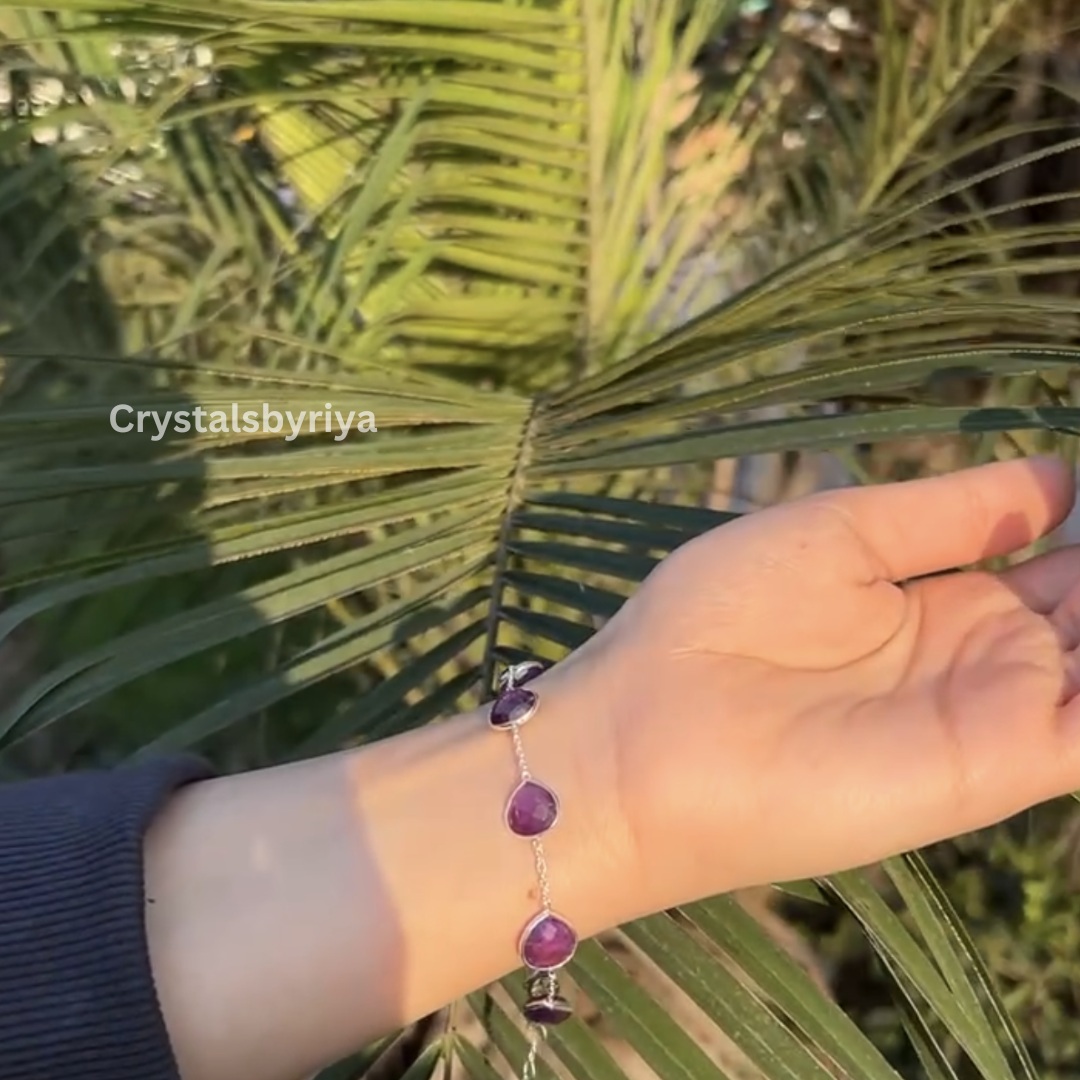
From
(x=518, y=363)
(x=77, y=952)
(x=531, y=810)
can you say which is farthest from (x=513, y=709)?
(x=518, y=363)

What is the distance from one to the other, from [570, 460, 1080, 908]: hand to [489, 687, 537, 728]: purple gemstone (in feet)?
0.10

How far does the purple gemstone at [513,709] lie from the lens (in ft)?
1.65

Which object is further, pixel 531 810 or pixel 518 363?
pixel 518 363

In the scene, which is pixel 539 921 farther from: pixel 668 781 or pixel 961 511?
pixel 961 511

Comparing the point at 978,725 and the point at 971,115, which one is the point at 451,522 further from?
the point at 971,115

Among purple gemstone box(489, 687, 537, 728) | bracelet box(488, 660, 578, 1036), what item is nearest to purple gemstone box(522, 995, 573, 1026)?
bracelet box(488, 660, 578, 1036)

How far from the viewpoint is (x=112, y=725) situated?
0.85m

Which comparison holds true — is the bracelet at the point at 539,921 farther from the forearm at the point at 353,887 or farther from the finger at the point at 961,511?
the finger at the point at 961,511

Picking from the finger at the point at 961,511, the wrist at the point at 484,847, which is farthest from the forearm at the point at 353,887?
the finger at the point at 961,511

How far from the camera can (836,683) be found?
0.50 metres

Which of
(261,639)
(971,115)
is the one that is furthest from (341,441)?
(971,115)

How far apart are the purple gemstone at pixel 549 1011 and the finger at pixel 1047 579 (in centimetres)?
24

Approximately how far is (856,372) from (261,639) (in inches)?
15.7

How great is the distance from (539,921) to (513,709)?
8cm
